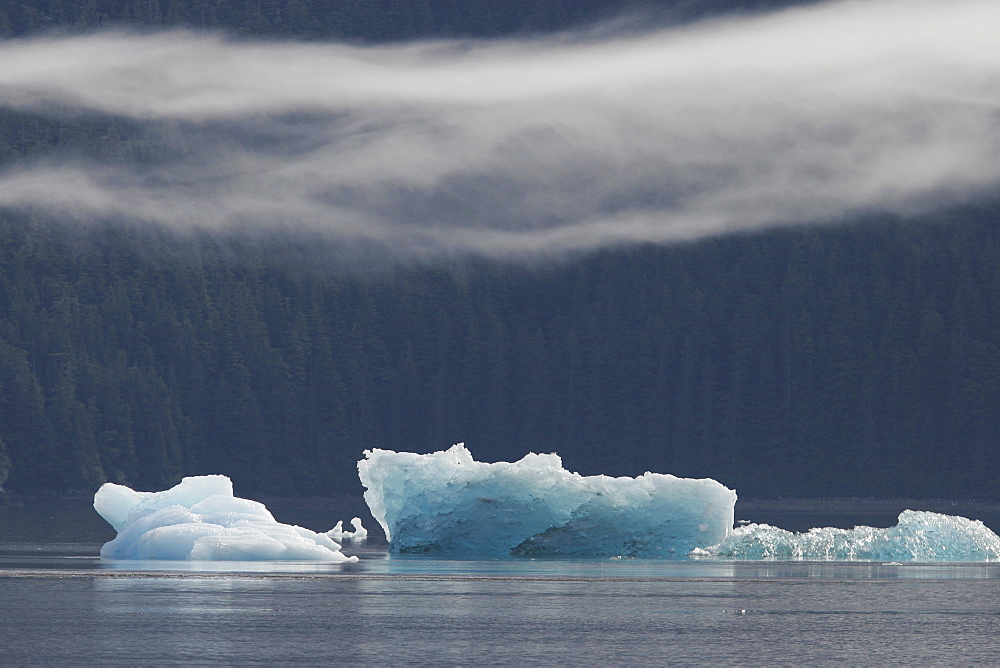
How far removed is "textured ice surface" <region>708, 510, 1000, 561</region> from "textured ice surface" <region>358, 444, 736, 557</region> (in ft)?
5.01

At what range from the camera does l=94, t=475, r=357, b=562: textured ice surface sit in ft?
170

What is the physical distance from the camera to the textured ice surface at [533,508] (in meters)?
53.0

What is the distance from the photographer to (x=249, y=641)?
27.2 m

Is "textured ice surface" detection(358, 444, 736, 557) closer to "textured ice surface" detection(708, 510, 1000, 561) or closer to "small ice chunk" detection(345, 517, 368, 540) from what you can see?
"textured ice surface" detection(708, 510, 1000, 561)

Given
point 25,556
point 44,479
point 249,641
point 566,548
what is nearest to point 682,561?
point 566,548

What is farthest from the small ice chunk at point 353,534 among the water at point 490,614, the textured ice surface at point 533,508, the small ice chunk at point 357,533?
the water at point 490,614

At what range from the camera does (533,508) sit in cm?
5341

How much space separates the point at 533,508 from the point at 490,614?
2067cm

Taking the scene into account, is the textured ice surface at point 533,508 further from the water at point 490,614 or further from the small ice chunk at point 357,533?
the small ice chunk at point 357,533

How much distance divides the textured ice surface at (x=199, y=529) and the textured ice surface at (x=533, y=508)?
3.11 metres

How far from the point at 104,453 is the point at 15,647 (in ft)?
560

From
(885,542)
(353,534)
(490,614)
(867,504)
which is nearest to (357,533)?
(353,534)

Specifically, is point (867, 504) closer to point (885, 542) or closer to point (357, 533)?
point (357, 533)

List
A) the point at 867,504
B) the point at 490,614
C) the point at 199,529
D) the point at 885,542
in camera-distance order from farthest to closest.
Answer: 1. the point at 867,504
2. the point at 885,542
3. the point at 199,529
4. the point at 490,614
